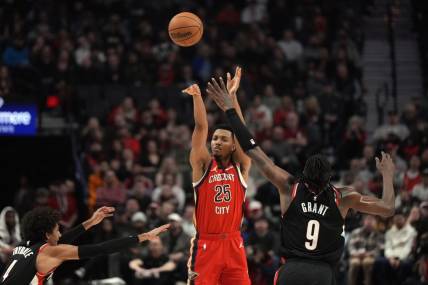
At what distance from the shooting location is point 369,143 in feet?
65.7

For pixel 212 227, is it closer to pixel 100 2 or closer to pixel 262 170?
pixel 262 170

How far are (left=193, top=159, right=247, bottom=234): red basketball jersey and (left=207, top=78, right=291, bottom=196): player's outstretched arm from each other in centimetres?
240

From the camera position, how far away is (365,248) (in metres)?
15.6

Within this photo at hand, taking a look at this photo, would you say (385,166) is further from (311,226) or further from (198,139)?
(198,139)

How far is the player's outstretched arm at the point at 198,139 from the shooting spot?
10.2m

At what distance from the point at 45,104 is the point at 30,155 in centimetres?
112

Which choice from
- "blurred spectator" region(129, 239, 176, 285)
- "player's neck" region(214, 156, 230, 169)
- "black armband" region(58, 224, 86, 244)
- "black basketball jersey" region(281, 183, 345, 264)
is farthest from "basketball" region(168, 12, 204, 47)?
"blurred spectator" region(129, 239, 176, 285)

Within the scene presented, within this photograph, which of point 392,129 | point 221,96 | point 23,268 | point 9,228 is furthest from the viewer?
point 392,129

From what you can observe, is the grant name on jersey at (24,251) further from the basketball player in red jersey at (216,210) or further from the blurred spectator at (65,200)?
the blurred spectator at (65,200)

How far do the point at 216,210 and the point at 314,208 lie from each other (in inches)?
92.6

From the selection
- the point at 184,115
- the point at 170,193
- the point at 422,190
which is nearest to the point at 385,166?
the point at 422,190

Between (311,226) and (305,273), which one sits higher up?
(311,226)

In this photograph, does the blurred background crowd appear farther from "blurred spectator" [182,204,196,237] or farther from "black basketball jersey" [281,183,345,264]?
"black basketball jersey" [281,183,345,264]

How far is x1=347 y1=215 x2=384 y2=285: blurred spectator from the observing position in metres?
15.3
